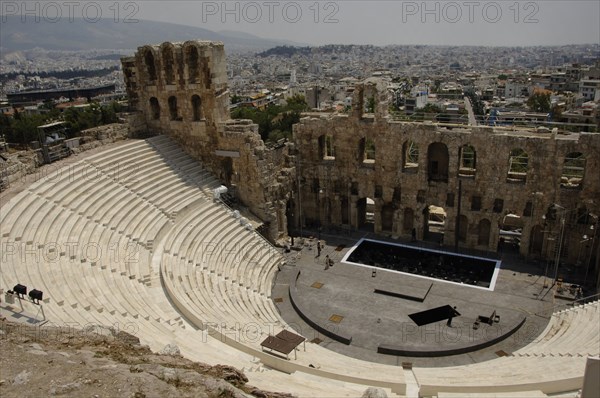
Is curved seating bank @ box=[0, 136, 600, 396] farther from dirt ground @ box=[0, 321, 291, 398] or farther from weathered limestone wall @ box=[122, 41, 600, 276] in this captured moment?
weathered limestone wall @ box=[122, 41, 600, 276]

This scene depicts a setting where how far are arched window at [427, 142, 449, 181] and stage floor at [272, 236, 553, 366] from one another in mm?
7123

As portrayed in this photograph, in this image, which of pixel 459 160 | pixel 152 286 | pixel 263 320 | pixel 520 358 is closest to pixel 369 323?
pixel 263 320

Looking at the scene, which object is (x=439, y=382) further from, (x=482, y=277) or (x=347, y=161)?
(x=347, y=161)

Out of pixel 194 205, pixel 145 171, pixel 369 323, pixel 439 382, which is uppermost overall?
pixel 145 171

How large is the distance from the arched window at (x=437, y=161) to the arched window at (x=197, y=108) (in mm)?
15404

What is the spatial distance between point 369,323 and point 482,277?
793cm

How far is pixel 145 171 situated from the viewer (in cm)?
2752

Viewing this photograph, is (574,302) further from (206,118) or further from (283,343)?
(206,118)

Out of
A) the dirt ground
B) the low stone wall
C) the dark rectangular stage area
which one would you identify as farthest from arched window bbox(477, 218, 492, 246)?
the low stone wall

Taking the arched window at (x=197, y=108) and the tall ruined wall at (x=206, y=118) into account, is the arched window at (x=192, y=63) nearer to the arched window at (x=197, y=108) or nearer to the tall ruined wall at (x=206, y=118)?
the tall ruined wall at (x=206, y=118)

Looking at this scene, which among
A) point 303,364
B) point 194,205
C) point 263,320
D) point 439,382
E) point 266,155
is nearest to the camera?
point 439,382

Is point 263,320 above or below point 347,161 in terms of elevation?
below

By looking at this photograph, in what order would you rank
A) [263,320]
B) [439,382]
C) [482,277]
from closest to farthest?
[439,382]
[263,320]
[482,277]

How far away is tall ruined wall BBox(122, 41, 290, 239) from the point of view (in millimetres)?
29531
